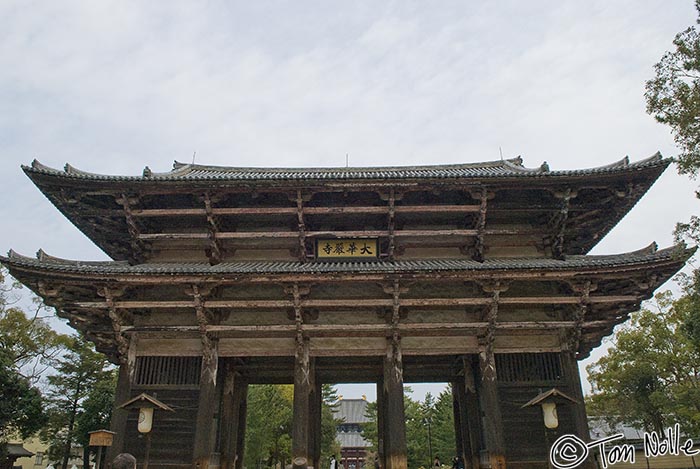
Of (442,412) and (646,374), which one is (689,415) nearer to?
(646,374)

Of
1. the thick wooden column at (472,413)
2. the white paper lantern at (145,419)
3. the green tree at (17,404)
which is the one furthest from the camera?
the green tree at (17,404)

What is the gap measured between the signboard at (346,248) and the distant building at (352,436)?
36354 mm

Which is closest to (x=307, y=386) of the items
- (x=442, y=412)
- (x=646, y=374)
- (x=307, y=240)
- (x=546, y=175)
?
(x=307, y=240)

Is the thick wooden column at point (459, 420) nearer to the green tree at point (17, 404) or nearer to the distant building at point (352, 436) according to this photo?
the green tree at point (17, 404)

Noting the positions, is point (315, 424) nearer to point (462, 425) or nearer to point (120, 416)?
point (462, 425)

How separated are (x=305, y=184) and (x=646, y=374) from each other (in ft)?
107

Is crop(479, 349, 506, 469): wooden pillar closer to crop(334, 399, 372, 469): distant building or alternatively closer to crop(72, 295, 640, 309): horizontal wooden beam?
crop(72, 295, 640, 309): horizontal wooden beam

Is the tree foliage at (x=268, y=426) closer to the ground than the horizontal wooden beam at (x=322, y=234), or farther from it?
closer to the ground

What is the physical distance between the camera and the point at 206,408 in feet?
41.8

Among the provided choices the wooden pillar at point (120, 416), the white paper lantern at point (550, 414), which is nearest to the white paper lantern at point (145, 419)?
the wooden pillar at point (120, 416)

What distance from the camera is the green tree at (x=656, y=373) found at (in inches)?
1227

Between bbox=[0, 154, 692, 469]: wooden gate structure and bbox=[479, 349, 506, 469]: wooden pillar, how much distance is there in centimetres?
5

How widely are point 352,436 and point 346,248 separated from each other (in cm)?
4979

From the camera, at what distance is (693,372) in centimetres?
3281
